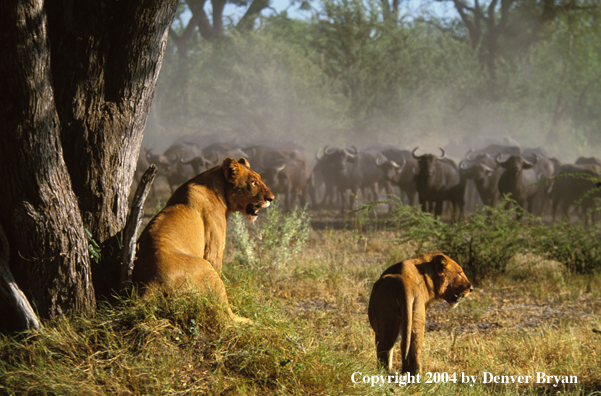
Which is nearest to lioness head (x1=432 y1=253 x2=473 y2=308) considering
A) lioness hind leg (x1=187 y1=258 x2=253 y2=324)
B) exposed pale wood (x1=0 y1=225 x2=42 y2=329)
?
lioness hind leg (x1=187 y1=258 x2=253 y2=324)

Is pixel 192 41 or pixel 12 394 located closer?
pixel 12 394

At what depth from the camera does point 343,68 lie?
108 ft

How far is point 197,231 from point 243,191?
556 mm

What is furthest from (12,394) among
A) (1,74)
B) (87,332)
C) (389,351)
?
(389,351)

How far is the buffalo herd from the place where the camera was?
591 inches

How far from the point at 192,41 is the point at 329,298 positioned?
131ft

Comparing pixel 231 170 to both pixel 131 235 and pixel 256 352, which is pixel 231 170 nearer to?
pixel 131 235

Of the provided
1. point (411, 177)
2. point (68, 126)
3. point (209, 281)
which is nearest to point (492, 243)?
point (209, 281)

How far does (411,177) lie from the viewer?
17547 millimetres

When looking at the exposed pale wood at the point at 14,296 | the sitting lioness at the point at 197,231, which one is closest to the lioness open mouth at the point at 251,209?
the sitting lioness at the point at 197,231

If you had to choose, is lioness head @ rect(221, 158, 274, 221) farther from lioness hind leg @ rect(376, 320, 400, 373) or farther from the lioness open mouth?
lioness hind leg @ rect(376, 320, 400, 373)

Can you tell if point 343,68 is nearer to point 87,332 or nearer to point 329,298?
point 329,298

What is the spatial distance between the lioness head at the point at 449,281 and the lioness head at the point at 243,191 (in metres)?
1.47

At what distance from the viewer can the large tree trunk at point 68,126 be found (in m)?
3.41
